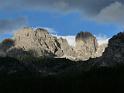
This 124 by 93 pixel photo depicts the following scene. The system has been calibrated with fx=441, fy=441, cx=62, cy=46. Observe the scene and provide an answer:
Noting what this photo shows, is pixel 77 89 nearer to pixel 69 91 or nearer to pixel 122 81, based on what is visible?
pixel 69 91

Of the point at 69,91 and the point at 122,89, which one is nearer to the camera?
the point at 122,89

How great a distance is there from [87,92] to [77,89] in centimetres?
1268

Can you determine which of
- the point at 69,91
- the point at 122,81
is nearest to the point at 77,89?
the point at 69,91

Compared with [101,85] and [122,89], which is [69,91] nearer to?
[101,85]

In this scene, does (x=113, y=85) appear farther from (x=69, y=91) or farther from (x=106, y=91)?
(x=69, y=91)

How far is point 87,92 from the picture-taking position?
598 ft

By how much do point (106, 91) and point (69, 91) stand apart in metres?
23.3

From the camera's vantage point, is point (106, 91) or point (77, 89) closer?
point (106, 91)

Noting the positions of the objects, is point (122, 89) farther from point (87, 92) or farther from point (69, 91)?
point (69, 91)

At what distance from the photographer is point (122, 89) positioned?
6954 inches

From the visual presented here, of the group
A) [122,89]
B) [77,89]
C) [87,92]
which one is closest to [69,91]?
[77,89]

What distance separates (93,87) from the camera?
189125mm

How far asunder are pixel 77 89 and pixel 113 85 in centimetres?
1653

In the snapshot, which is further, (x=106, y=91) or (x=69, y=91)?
(x=69, y=91)
